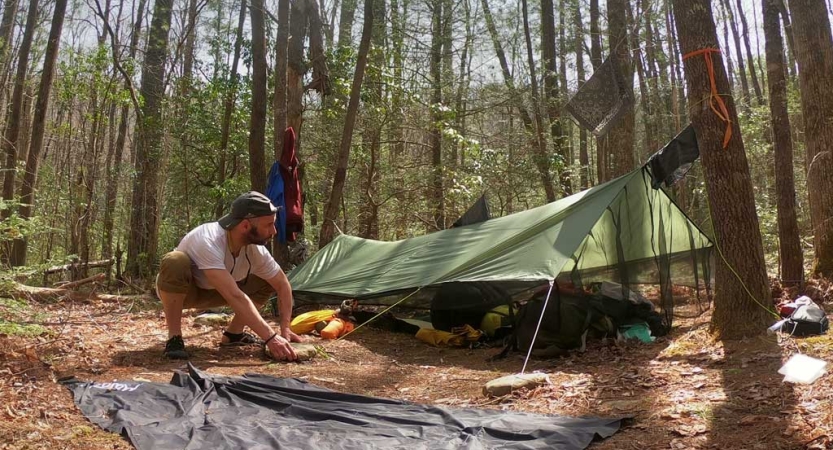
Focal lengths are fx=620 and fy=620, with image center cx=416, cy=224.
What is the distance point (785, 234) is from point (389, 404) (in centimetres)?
443

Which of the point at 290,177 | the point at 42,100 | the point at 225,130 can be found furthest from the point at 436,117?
the point at 42,100

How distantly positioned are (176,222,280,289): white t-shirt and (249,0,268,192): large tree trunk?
353 cm

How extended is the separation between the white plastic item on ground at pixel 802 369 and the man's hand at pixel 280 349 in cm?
236

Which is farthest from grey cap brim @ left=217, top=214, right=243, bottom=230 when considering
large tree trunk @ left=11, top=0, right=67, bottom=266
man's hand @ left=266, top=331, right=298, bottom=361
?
large tree trunk @ left=11, top=0, right=67, bottom=266

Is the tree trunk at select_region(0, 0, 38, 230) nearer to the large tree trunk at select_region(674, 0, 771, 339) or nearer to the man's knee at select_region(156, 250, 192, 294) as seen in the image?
the man's knee at select_region(156, 250, 192, 294)

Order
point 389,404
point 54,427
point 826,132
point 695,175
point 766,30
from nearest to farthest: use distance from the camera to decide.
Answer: point 54,427 < point 389,404 < point 826,132 < point 766,30 < point 695,175

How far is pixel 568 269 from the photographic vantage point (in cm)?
418

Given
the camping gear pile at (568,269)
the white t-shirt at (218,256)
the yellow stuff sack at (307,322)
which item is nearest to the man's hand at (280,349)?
the white t-shirt at (218,256)

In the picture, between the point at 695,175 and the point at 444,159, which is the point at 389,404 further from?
the point at 695,175

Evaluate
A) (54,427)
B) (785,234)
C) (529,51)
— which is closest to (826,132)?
(785,234)

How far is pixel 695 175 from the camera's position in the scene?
1230 centimetres

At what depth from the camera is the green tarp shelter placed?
14.0ft

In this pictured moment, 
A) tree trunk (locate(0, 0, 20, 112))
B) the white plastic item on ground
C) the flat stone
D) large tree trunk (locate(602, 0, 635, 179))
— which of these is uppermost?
tree trunk (locate(0, 0, 20, 112))

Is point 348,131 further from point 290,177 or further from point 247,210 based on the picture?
point 247,210
